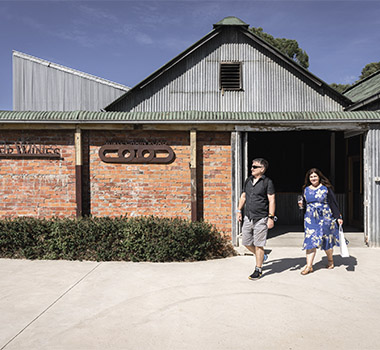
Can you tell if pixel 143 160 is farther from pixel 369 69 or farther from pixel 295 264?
pixel 369 69

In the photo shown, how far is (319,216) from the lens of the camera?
524 cm

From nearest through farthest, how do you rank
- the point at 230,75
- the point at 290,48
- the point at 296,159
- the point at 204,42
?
the point at 296,159
the point at 204,42
the point at 230,75
the point at 290,48

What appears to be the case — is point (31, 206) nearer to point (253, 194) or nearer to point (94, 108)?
point (253, 194)

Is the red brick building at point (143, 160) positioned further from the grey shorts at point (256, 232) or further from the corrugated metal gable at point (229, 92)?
the corrugated metal gable at point (229, 92)

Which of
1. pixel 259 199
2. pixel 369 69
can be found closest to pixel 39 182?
pixel 259 199

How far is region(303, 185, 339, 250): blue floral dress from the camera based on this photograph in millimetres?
5207

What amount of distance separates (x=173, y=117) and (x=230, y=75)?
26.4 feet

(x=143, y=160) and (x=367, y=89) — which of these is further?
(x=367, y=89)

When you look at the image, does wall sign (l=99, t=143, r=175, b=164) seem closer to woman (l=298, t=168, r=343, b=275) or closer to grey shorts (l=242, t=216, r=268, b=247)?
grey shorts (l=242, t=216, r=268, b=247)

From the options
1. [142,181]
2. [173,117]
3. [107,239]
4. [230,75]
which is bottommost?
[107,239]

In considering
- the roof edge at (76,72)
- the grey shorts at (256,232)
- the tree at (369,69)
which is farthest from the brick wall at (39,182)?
the tree at (369,69)

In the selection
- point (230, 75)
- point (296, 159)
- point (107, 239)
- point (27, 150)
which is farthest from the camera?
point (230, 75)

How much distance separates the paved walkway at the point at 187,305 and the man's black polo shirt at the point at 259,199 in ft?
3.25

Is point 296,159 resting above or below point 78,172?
above
